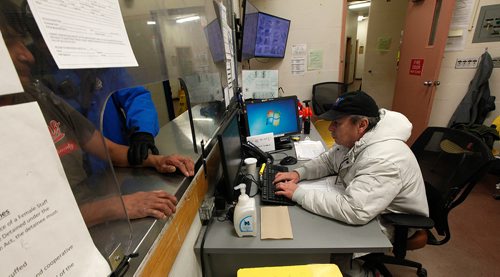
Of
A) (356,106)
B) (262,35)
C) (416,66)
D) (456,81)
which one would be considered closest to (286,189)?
(356,106)

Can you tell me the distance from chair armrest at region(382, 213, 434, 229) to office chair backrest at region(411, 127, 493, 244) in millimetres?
254

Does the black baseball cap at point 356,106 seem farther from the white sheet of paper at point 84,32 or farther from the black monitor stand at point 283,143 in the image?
the white sheet of paper at point 84,32

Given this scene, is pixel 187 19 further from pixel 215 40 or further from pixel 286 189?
pixel 286 189

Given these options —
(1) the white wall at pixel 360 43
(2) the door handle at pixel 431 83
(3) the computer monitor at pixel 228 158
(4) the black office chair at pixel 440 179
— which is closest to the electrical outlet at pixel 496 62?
(2) the door handle at pixel 431 83

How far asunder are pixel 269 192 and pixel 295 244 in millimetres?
337

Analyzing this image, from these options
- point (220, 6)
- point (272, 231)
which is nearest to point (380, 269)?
point (272, 231)

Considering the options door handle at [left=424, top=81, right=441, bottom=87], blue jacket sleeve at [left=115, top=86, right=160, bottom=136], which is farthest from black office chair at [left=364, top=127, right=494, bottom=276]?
door handle at [left=424, top=81, right=441, bottom=87]

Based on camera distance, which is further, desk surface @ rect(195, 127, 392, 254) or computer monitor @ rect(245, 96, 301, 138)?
computer monitor @ rect(245, 96, 301, 138)

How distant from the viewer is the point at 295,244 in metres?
0.92

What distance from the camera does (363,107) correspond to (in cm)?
116

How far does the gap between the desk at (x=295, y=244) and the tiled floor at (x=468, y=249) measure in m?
1.03

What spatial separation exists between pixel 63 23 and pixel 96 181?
0.90 feet

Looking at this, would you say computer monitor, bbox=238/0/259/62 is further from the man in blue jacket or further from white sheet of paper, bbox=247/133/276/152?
the man in blue jacket

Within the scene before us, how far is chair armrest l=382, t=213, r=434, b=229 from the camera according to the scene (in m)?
1.09
